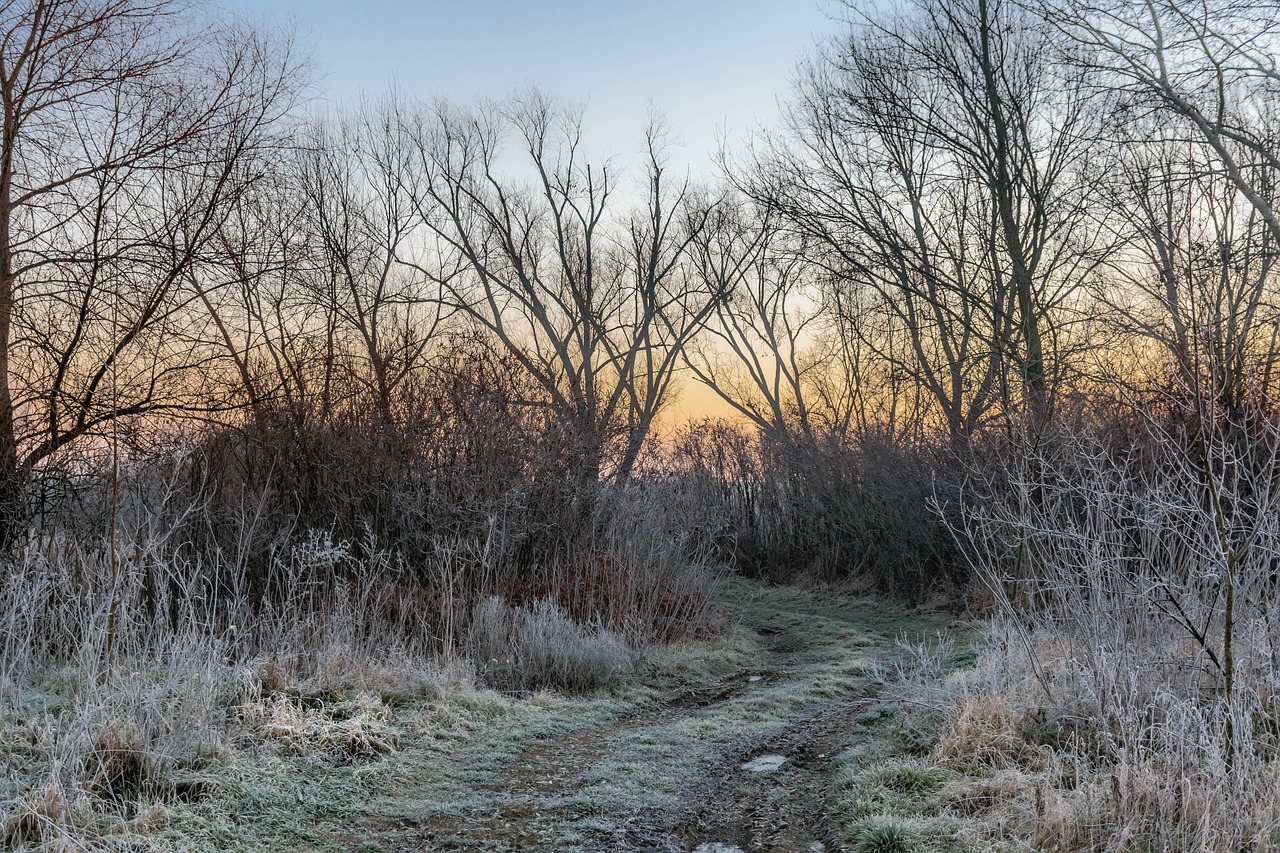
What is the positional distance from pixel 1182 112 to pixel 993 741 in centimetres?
877

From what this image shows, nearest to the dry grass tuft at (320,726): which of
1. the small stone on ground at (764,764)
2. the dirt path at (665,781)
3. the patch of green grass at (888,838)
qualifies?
the dirt path at (665,781)

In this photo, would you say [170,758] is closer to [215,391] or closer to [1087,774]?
[1087,774]

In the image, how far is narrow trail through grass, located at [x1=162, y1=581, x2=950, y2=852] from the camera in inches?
178

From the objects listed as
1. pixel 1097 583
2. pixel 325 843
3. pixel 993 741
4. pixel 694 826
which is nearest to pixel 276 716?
pixel 325 843

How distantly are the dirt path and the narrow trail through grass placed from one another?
1 cm

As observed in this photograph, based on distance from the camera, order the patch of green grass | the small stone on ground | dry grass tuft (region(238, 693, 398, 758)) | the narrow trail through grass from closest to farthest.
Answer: the patch of green grass → the narrow trail through grass → dry grass tuft (region(238, 693, 398, 758)) → the small stone on ground

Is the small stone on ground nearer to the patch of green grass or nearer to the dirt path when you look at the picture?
the dirt path

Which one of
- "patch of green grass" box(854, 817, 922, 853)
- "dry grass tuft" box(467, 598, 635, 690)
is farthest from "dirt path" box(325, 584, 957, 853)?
"dry grass tuft" box(467, 598, 635, 690)

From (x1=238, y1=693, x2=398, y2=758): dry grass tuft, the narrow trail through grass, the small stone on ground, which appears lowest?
the small stone on ground

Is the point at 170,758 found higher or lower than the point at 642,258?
lower

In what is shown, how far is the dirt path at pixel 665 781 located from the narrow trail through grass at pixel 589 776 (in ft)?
0.04

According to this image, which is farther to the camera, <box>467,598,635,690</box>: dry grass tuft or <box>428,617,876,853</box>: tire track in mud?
<box>467,598,635,690</box>: dry grass tuft

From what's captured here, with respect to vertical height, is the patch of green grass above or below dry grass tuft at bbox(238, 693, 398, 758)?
below

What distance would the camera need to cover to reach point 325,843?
4309 millimetres
